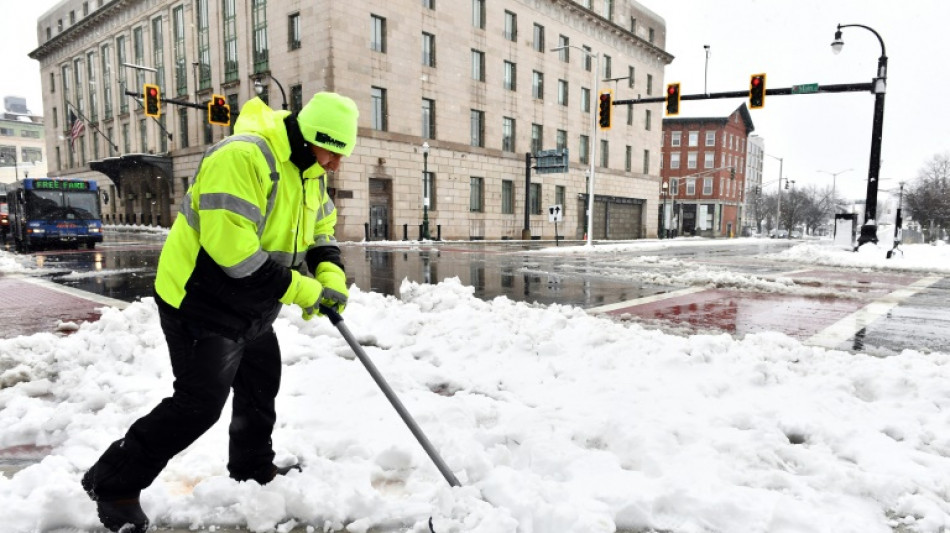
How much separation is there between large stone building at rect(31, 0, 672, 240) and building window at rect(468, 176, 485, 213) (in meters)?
0.09

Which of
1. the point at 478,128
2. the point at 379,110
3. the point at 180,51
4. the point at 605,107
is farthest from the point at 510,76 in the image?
the point at 180,51

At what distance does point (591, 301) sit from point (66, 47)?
55962 mm

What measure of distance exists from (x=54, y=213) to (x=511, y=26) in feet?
86.9

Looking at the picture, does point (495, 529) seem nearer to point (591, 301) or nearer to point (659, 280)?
point (591, 301)

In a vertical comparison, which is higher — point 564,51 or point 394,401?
point 564,51

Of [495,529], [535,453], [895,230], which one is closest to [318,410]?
[535,453]

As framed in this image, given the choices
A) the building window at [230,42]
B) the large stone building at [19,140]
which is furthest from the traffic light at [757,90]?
the large stone building at [19,140]

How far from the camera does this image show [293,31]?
28.3 m

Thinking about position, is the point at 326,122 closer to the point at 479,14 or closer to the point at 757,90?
the point at 757,90

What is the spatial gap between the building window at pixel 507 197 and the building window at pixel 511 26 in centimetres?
890

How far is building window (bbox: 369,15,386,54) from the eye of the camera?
28.4 metres

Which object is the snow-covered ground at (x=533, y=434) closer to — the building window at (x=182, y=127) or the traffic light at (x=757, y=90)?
the traffic light at (x=757, y=90)

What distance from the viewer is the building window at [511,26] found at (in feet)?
114

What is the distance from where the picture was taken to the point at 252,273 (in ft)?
7.14
